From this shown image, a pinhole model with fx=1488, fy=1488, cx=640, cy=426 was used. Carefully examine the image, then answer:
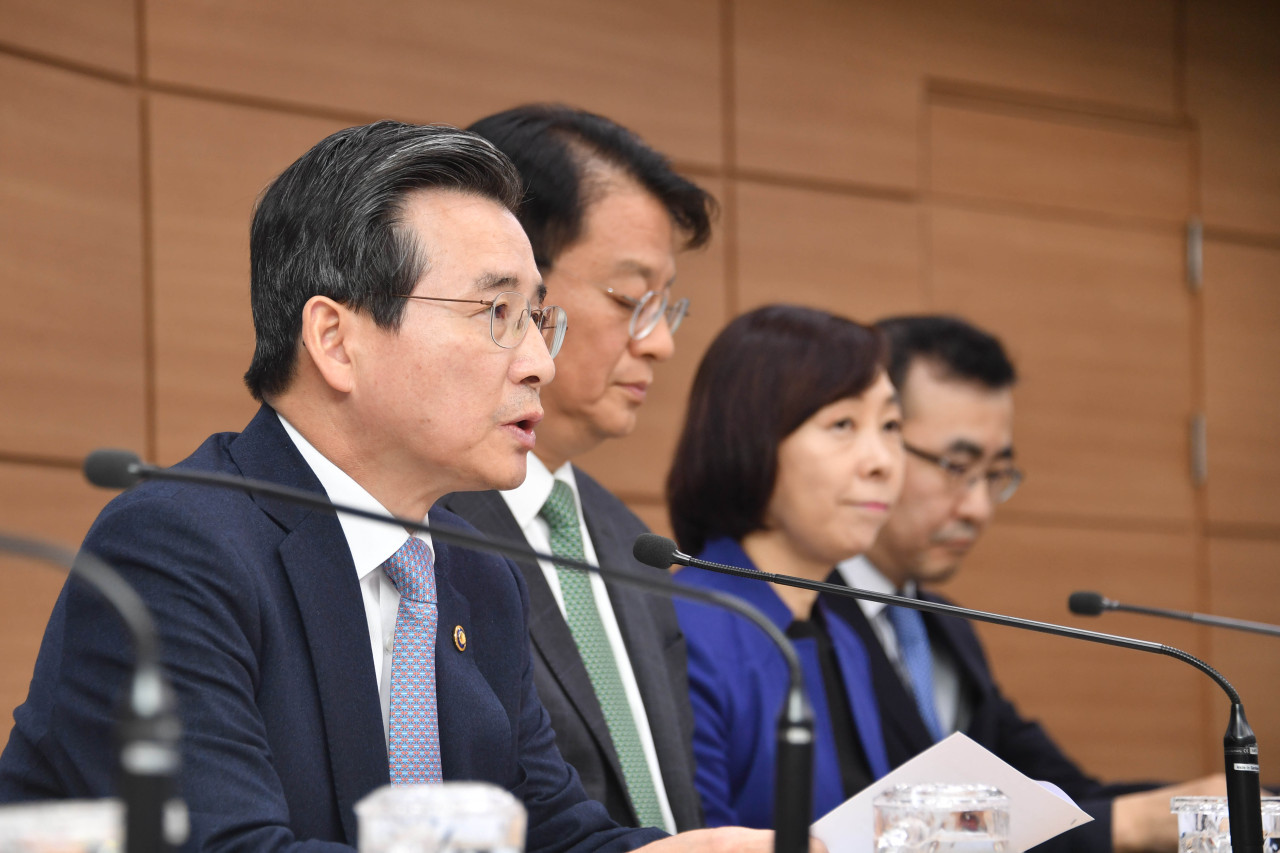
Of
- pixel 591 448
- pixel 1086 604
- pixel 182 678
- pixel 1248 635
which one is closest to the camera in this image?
pixel 182 678

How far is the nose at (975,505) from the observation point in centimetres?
341

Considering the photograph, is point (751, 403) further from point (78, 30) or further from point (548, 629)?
point (78, 30)

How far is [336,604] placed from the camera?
1.63 metres

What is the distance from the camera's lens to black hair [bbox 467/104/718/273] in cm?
257

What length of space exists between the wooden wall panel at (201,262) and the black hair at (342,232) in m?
1.76

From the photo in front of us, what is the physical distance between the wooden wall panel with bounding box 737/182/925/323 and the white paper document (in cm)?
287

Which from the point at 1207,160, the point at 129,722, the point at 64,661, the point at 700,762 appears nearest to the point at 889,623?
the point at 700,762

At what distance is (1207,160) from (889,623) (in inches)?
112

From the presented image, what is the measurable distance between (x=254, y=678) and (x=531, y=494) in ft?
2.90

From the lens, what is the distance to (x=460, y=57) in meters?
3.99

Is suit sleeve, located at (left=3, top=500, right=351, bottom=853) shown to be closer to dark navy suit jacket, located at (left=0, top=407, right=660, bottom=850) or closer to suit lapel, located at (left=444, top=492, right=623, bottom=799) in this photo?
dark navy suit jacket, located at (left=0, top=407, right=660, bottom=850)

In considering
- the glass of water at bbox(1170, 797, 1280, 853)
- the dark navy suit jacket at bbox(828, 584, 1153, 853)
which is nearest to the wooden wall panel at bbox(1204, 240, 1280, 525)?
the dark navy suit jacket at bbox(828, 584, 1153, 853)

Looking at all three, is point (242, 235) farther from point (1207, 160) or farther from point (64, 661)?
point (1207, 160)

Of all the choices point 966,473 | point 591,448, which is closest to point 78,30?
point 591,448
